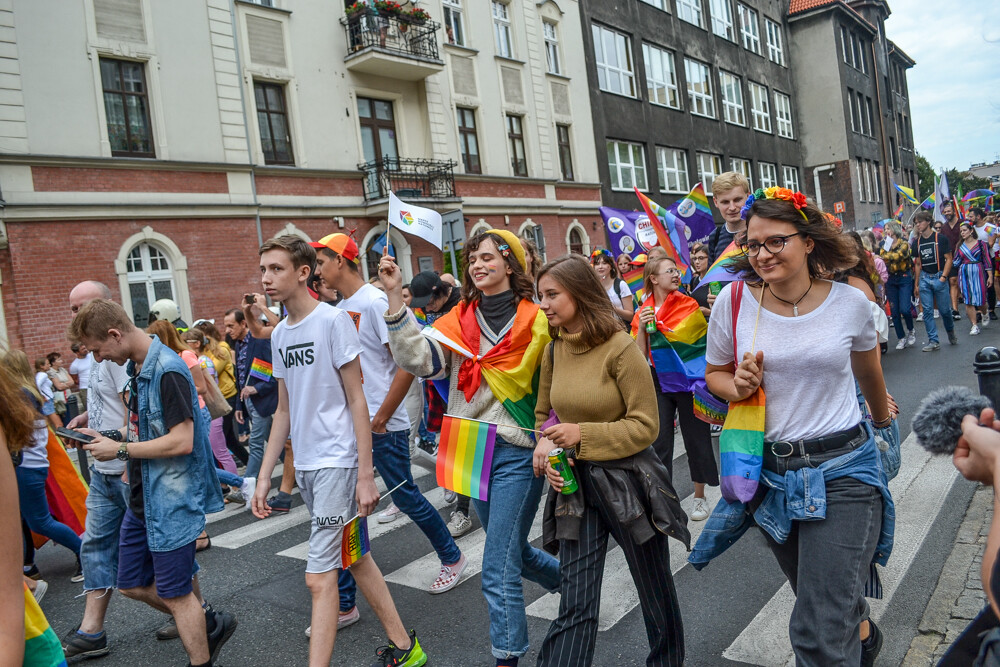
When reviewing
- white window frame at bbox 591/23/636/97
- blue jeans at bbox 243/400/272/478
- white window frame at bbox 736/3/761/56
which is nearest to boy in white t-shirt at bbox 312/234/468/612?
blue jeans at bbox 243/400/272/478

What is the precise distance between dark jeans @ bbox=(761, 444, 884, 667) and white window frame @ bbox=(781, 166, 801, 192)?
139 ft

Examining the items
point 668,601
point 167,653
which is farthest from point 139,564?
point 668,601

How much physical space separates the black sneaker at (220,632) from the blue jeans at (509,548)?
1.39m

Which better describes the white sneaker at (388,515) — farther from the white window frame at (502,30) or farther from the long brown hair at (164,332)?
the white window frame at (502,30)

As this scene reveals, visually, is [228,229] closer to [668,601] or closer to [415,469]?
[415,469]

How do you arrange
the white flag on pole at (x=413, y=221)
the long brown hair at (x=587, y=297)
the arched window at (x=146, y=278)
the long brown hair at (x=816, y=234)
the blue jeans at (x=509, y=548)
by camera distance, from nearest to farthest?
1. the long brown hair at (x=816, y=234)
2. the long brown hair at (x=587, y=297)
3. the blue jeans at (x=509, y=548)
4. the white flag on pole at (x=413, y=221)
5. the arched window at (x=146, y=278)

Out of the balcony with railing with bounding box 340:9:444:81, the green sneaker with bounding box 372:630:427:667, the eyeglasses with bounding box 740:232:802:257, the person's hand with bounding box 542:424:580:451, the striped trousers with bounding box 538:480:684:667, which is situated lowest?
the green sneaker with bounding box 372:630:427:667

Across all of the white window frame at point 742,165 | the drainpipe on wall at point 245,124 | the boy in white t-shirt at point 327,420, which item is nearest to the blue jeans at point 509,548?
the boy in white t-shirt at point 327,420

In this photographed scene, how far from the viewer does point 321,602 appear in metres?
3.32

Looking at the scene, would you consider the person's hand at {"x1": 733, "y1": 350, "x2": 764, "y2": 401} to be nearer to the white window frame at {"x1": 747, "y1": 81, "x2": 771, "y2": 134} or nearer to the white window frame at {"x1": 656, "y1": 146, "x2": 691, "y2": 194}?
the white window frame at {"x1": 656, "y1": 146, "x2": 691, "y2": 194}

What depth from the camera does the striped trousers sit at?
288 cm

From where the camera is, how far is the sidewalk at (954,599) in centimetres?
335

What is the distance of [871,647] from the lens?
3057 millimetres

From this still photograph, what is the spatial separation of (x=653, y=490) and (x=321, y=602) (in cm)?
154
